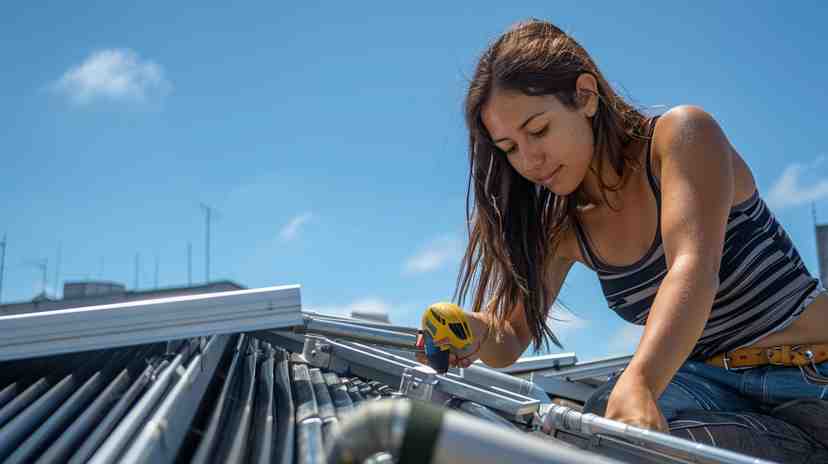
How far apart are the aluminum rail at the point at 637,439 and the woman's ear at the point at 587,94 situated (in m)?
1.02

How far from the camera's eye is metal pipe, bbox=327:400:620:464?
74 centimetres

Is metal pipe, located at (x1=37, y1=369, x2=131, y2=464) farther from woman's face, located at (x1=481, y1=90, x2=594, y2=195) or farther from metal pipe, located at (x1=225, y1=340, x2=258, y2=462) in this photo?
woman's face, located at (x1=481, y1=90, x2=594, y2=195)

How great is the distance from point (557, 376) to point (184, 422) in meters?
2.80

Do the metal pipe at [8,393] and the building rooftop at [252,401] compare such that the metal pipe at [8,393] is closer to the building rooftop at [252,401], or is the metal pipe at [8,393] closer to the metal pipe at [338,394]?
the building rooftop at [252,401]

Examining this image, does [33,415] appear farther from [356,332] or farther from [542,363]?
[542,363]

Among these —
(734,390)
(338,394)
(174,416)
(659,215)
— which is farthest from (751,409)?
(174,416)

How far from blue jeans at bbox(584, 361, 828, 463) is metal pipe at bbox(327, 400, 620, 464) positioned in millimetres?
1453

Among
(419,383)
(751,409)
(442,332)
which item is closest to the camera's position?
(419,383)

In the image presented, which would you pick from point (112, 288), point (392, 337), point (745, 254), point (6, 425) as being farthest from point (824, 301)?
point (112, 288)

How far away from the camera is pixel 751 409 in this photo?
91.4 inches

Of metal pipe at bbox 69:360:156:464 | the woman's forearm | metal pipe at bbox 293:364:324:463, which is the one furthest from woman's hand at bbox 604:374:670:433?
metal pipe at bbox 69:360:156:464

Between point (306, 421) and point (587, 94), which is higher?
point (587, 94)

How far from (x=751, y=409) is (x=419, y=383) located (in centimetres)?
104

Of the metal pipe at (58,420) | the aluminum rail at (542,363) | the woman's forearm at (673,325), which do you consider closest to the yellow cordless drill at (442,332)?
the woman's forearm at (673,325)
